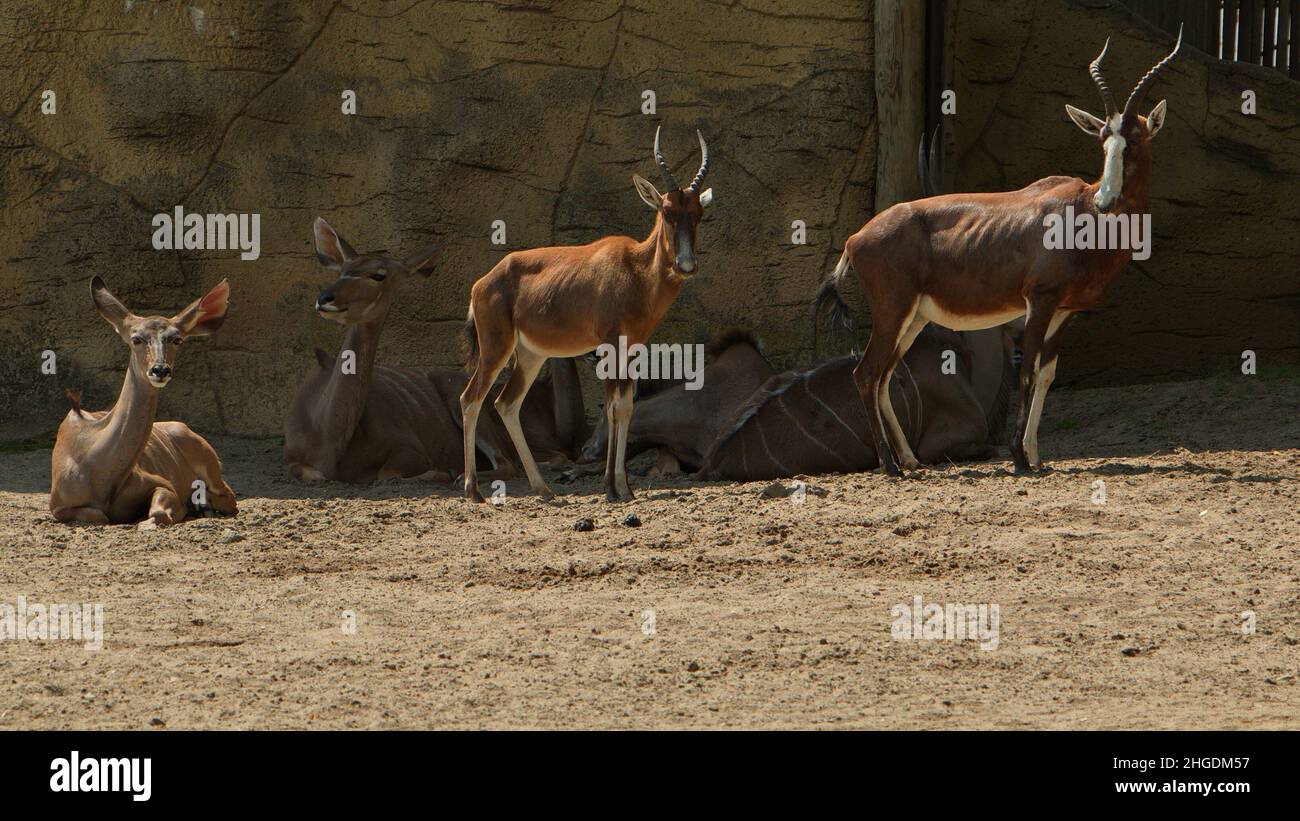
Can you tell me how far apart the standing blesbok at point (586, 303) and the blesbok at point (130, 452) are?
1.17m

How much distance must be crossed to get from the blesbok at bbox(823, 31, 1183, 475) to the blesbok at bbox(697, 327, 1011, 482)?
0.38 meters

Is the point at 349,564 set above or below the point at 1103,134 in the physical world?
below

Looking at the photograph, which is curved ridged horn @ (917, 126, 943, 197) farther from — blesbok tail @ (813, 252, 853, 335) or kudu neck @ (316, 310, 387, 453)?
kudu neck @ (316, 310, 387, 453)

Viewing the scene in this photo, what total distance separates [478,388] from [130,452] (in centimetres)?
153

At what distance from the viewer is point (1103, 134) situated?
706 cm

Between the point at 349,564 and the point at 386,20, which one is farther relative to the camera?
the point at 386,20

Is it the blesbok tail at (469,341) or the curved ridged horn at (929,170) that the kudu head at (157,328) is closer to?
the blesbok tail at (469,341)

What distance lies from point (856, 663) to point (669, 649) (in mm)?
499

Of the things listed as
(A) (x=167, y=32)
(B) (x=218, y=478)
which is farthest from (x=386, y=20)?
(B) (x=218, y=478)

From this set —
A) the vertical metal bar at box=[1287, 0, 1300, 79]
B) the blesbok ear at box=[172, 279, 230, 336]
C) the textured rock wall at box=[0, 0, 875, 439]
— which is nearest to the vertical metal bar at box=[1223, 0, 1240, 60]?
the vertical metal bar at box=[1287, 0, 1300, 79]

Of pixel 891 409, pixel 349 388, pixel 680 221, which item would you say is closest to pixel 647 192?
pixel 680 221

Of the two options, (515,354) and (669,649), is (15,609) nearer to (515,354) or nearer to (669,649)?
(669,649)

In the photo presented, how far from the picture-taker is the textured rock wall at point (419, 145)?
29.2ft

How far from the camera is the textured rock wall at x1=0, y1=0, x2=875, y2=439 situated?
8.91 m
